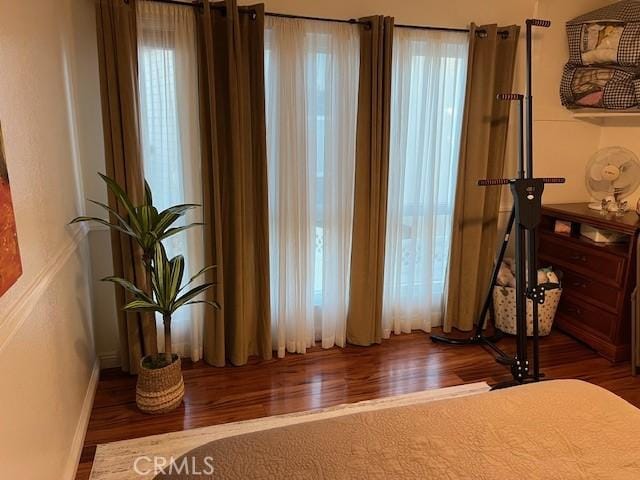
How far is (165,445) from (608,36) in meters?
3.45

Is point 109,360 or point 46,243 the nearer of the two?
point 46,243

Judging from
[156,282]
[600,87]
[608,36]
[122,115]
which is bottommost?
[156,282]

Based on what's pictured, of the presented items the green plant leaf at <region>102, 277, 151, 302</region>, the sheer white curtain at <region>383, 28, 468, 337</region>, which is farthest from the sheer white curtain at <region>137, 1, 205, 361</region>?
the sheer white curtain at <region>383, 28, 468, 337</region>

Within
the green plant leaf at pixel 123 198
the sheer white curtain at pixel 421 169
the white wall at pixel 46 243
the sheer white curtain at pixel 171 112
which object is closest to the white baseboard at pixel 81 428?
the white wall at pixel 46 243

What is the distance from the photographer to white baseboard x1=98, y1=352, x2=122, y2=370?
106 inches

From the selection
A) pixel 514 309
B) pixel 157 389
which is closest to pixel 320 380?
pixel 157 389

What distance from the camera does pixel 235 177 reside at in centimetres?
252

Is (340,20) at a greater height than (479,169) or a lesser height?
greater

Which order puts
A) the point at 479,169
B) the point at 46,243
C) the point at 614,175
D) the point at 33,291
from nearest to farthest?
1. the point at 33,291
2. the point at 46,243
3. the point at 479,169
4. the point at 614,175

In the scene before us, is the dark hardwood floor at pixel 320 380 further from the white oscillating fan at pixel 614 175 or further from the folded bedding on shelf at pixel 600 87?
the folded bedding on shelf at pixel 600 87

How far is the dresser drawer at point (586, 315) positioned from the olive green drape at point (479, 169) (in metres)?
0.58

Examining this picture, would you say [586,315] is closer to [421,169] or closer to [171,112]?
[421,169]

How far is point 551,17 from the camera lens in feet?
10.2

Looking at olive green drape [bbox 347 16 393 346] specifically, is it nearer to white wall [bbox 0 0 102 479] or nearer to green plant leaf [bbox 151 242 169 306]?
green plant leaf [bbox 151 242 169 306]
